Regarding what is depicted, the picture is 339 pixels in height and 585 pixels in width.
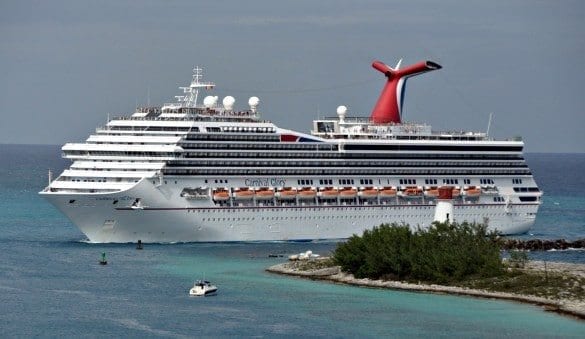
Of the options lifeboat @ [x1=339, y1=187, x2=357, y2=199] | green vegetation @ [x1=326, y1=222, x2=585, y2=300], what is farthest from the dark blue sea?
lifeboat @ [x1=339, y1=187, x2=357, y2=199]

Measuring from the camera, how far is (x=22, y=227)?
10044cm

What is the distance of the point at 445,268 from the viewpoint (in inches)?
2763

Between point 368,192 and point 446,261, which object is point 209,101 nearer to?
point 368,192

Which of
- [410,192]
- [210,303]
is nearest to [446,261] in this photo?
[210,303]

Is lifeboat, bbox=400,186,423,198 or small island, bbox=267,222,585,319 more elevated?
lifeboat, bbox=400,186,423,198

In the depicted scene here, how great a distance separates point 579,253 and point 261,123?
768 inches

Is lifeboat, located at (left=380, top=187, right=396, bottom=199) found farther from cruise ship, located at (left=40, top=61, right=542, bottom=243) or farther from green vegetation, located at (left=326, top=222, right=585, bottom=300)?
green vegetation, located at (left=326, top=222, right=585, bottom=300)

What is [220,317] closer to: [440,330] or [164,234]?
[440,330]

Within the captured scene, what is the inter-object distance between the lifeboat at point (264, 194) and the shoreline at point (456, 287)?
11.6m

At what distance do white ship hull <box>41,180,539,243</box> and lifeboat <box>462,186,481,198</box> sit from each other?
3.55 ft

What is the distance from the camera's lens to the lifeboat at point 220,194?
3433 inches

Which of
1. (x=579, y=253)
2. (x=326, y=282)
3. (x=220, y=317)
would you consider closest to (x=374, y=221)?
(x=579, y=253)

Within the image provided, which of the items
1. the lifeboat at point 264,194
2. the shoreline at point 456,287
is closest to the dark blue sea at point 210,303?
the shoreline at point 456,287

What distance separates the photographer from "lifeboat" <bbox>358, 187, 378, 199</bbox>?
93.2m
